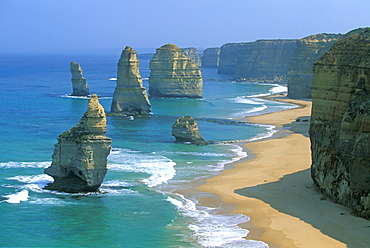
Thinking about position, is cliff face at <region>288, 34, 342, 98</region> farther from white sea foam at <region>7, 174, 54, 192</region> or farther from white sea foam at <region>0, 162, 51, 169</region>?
white sea foam at <region>7, 174, 54, 192</region>

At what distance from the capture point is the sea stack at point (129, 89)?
70.1 m

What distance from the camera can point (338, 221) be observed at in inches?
992

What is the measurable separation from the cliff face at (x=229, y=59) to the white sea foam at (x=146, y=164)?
139718 millimetres

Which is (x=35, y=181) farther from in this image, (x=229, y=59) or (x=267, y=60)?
(x=229, y=59)

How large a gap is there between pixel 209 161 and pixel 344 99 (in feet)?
52.7

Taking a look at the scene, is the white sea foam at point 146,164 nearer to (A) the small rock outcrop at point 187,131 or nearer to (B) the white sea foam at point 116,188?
(B) the white sea foam at point 116,188

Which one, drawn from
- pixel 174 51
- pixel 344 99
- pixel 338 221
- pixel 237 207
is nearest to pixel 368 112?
pixel 344 99

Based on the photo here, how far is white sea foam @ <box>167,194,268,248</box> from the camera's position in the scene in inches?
931

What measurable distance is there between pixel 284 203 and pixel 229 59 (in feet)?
517

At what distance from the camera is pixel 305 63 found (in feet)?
315

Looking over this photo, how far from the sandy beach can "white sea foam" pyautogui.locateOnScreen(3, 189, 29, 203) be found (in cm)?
960

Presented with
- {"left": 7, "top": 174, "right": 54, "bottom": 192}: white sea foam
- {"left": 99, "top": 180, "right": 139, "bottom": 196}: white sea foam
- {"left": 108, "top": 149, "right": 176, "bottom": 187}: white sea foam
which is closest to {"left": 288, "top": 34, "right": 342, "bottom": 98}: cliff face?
{"left": 108, "top": 149, "right": 176, "bottom": 187}: white sea foam

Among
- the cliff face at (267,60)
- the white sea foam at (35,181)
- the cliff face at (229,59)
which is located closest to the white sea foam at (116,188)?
the white sea foam at (35,181)

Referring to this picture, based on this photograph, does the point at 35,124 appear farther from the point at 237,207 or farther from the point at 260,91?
the point at 260,91
